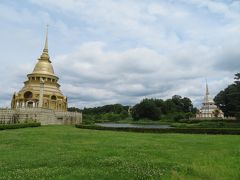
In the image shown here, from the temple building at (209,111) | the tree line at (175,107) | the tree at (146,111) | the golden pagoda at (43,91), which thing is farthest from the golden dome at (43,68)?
the temple building at (209,111)

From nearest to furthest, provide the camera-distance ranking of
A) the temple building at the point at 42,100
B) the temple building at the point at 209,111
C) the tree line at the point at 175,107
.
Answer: the temple building at the point at 42,100 < the tree line at the point at 175,107 < the temple building at the point at 209,111

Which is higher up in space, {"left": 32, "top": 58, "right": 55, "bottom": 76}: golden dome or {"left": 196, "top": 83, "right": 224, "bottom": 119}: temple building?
{"left": 32, "top": 58, "right": 55, "bottom": 76}: golden dome

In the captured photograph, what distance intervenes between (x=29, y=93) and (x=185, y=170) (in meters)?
54.1

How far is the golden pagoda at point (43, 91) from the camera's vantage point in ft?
192

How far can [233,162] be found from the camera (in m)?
11.0

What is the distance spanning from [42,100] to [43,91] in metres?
4.85

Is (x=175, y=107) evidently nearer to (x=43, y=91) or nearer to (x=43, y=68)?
(x=43, y=68)

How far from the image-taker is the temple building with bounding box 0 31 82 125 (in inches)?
1682

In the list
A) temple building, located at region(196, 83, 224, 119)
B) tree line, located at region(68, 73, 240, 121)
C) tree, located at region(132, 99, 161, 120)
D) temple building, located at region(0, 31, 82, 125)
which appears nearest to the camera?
temple building, located at region(0, 31, 82, 125)

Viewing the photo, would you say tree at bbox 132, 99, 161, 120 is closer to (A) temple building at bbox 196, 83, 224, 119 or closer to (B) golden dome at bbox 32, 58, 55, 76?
(A) temple building at bbox 196, 83, 224, 119

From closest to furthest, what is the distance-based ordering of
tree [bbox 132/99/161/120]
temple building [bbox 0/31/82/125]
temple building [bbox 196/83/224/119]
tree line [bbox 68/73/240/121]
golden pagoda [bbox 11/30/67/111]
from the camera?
temple building [bbox 0/31/82/125]
tree line [bbox 68/73/240/121]
golden pagoda [bbox 11/30/67/111]
tree [bbox 132/99/161/120]
temple building [bbox 196/83/224/119]

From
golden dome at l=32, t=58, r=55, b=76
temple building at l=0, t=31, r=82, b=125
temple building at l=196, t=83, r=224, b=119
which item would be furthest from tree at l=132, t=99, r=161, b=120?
golden dome at l=32, t=58, r=55, b=76

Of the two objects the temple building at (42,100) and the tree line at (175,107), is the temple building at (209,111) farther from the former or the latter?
the temple building at (42,100)

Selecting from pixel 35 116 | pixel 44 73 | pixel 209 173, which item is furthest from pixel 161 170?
pixel 44 73
